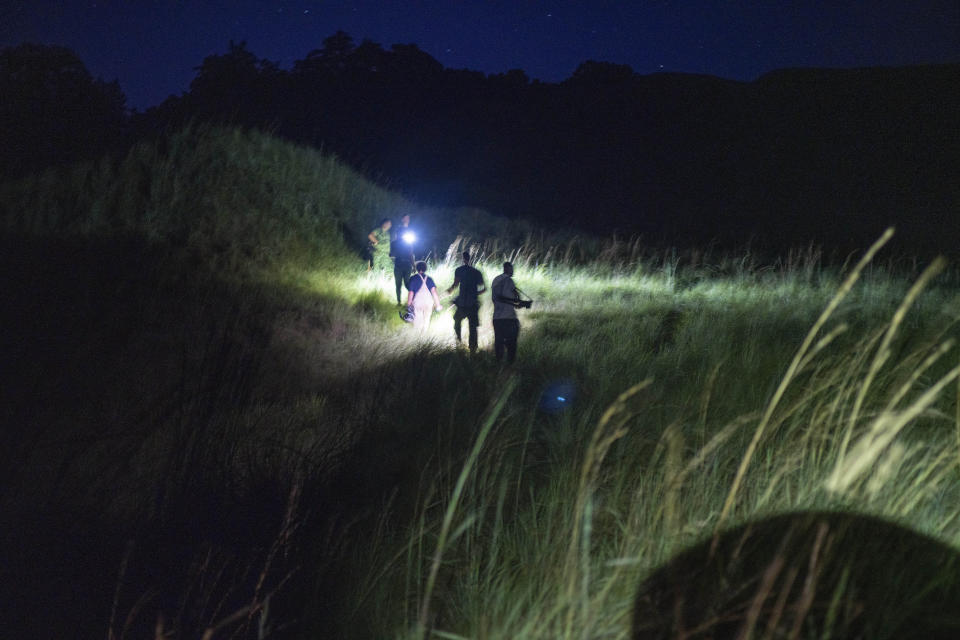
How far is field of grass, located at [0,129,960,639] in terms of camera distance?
8.16ft

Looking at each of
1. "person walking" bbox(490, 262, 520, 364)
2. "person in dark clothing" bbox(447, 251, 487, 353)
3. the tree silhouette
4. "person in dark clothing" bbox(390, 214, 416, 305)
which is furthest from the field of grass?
the tree silhouette

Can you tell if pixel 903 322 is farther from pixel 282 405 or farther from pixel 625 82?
pixel 625 82

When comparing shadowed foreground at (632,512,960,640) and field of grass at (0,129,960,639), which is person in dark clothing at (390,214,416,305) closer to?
field of grass at (0,129,960,639)

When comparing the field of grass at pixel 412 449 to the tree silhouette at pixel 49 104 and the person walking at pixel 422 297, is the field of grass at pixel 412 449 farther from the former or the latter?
the tree silhouette at pixel 49 104

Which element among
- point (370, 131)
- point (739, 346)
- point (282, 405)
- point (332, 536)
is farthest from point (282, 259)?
point (370, 131)

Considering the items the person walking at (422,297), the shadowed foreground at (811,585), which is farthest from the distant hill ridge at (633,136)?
the shadowed foreground at (811,585)

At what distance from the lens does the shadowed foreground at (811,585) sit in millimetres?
1888

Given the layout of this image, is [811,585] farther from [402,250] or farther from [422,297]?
[402,250]

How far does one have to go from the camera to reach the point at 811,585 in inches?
75.8

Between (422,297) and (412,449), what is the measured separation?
23.6 ft

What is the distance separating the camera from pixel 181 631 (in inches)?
108

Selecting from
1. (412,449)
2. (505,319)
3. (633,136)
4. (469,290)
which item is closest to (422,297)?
(469,290)

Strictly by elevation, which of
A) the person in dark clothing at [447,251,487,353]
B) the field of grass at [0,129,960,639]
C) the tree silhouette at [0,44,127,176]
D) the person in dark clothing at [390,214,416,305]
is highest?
the tree silhouette at [0,44,127,176]

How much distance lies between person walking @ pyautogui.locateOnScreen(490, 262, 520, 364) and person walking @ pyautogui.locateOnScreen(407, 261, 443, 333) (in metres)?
3.01
